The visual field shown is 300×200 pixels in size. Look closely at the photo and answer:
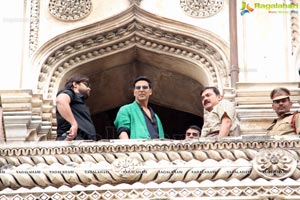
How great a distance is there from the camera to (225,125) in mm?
13844

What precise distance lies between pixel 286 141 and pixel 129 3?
7.41 meters

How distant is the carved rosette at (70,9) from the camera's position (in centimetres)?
1927

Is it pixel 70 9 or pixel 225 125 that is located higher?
pixel 70 9

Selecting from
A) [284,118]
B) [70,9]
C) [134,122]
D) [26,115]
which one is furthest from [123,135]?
[70,9]

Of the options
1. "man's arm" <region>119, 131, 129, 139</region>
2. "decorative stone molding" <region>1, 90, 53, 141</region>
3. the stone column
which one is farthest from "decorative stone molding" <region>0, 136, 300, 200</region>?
the stone column

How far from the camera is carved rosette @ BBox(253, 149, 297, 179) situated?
12031mm

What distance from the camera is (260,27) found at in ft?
61.8

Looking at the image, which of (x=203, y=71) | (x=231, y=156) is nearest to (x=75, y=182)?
(x=231, y=156)

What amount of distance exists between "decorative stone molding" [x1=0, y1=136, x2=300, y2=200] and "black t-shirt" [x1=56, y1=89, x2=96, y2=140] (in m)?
1.57

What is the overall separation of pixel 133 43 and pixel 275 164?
7.38m

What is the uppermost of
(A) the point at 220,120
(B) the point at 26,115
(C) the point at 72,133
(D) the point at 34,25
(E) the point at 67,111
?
(D) the point at 34,25

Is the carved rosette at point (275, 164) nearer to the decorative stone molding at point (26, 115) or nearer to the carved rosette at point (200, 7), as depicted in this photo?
the decorative stone molding at point (26, 115)

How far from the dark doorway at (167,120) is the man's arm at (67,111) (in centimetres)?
634

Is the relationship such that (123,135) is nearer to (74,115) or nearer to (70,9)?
(74,115)
